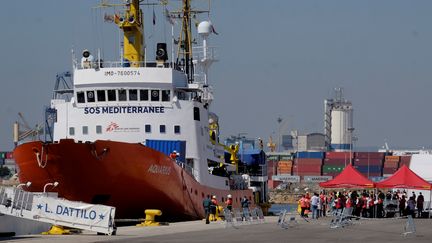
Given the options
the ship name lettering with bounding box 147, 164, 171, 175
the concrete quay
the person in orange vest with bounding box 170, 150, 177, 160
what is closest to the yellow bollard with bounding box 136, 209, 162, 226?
the concrete quay

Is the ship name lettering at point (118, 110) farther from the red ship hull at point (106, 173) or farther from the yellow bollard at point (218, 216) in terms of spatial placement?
the yellow bollard at point (218, 216)

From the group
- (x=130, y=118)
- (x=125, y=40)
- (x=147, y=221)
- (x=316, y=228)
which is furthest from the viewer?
(x=125, y=40)

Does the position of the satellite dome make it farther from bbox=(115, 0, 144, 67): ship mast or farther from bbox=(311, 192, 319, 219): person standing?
bbox=(311, 192, 319, 219): person standing

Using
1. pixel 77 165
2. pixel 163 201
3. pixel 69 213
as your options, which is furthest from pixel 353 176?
pixel 69 213

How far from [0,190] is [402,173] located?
850 inches

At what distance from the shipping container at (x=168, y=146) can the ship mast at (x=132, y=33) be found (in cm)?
457

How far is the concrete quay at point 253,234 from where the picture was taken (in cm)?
2886

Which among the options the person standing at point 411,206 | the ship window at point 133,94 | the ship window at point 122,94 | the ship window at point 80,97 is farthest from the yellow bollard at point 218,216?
the person standing at point 411,206

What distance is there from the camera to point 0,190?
104ft

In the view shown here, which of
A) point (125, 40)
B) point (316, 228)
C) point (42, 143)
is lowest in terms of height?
point (316, 228)

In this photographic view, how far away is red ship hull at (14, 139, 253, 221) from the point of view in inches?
1460

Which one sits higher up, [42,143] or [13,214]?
[42,143]

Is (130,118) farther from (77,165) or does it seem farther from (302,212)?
(302,212)

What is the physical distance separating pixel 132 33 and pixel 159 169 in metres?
9.01
